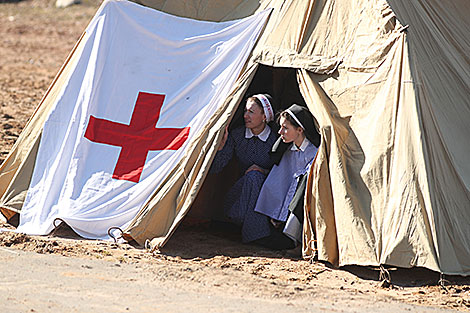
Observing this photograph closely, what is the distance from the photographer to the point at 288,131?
17.7 ft

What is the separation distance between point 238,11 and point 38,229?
225cm

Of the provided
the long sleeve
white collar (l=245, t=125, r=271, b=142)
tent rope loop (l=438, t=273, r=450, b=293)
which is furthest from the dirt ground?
white collar (l=245, t=125, r=271, b=142)

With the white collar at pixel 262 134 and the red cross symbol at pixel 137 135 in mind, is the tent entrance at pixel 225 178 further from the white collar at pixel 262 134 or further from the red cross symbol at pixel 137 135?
the red cross symbol at pixel 137 135

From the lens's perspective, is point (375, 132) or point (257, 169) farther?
point (257, 169)

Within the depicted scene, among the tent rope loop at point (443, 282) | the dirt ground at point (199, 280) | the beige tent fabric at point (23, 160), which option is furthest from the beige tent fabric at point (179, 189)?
the tent rope loop at point (443, 282)

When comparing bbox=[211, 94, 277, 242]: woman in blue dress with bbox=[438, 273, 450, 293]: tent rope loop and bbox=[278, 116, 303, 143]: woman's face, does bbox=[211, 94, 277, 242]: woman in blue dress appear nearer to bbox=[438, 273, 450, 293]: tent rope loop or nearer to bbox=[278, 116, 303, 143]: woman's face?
bbox=[278, 116, 303, 143]: woman's face

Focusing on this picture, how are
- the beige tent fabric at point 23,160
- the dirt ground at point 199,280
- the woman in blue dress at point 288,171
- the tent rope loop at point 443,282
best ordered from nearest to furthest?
the dirt ground at point 199,280
the tent rope loop at point 443,282
the woman in blue dress at point 288,171
the beige tent fabric at point 23,160

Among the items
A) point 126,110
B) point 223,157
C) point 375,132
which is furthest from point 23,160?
point 375,132

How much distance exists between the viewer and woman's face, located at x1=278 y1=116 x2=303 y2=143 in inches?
212

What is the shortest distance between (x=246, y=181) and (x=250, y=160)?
0.18 meters

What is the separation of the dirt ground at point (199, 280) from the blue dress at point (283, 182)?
1.02 feet

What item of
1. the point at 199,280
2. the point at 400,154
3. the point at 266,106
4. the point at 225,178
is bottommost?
the point at 199,280

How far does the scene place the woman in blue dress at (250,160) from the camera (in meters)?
5.61

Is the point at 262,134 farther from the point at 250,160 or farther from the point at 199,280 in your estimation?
the point at 199,280
